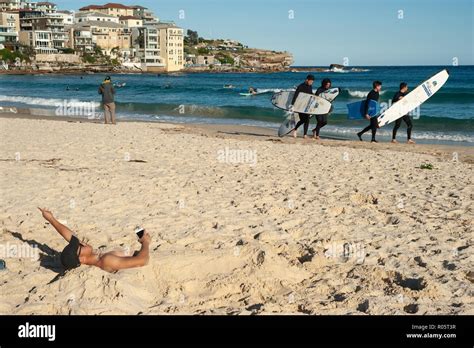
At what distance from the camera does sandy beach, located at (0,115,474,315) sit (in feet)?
14.8

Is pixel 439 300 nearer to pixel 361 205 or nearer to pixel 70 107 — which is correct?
pixel 361 205

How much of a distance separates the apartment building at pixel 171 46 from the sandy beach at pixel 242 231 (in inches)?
4473

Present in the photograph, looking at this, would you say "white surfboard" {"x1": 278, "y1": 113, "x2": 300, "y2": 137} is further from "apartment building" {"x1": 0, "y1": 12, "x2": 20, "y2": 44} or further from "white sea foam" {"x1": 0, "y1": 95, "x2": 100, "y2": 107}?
"apartment building" {"x1": 0, "y1": 12, "x2": 20, "y2": 44}

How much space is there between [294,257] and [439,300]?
1.55 m

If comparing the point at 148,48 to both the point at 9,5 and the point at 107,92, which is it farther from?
the point at 107,92

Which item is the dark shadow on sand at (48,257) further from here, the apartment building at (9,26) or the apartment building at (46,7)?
the apartment building at (46,7)

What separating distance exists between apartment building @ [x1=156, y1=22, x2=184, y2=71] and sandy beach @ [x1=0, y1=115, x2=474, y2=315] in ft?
373

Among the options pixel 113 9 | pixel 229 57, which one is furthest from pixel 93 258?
pixel 113 9

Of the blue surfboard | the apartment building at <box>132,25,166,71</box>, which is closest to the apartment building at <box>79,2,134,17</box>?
the apartment building at <box>132,25,166,71</box>

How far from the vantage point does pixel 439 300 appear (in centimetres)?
445

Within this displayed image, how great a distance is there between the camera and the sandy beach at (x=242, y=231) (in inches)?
177

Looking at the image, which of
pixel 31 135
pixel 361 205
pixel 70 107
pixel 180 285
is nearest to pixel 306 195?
pixel 361 205

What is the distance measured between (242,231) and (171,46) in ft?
410

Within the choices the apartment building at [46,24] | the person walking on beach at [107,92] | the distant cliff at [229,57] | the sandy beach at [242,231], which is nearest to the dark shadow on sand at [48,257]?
the sandy beach at [242,231]
